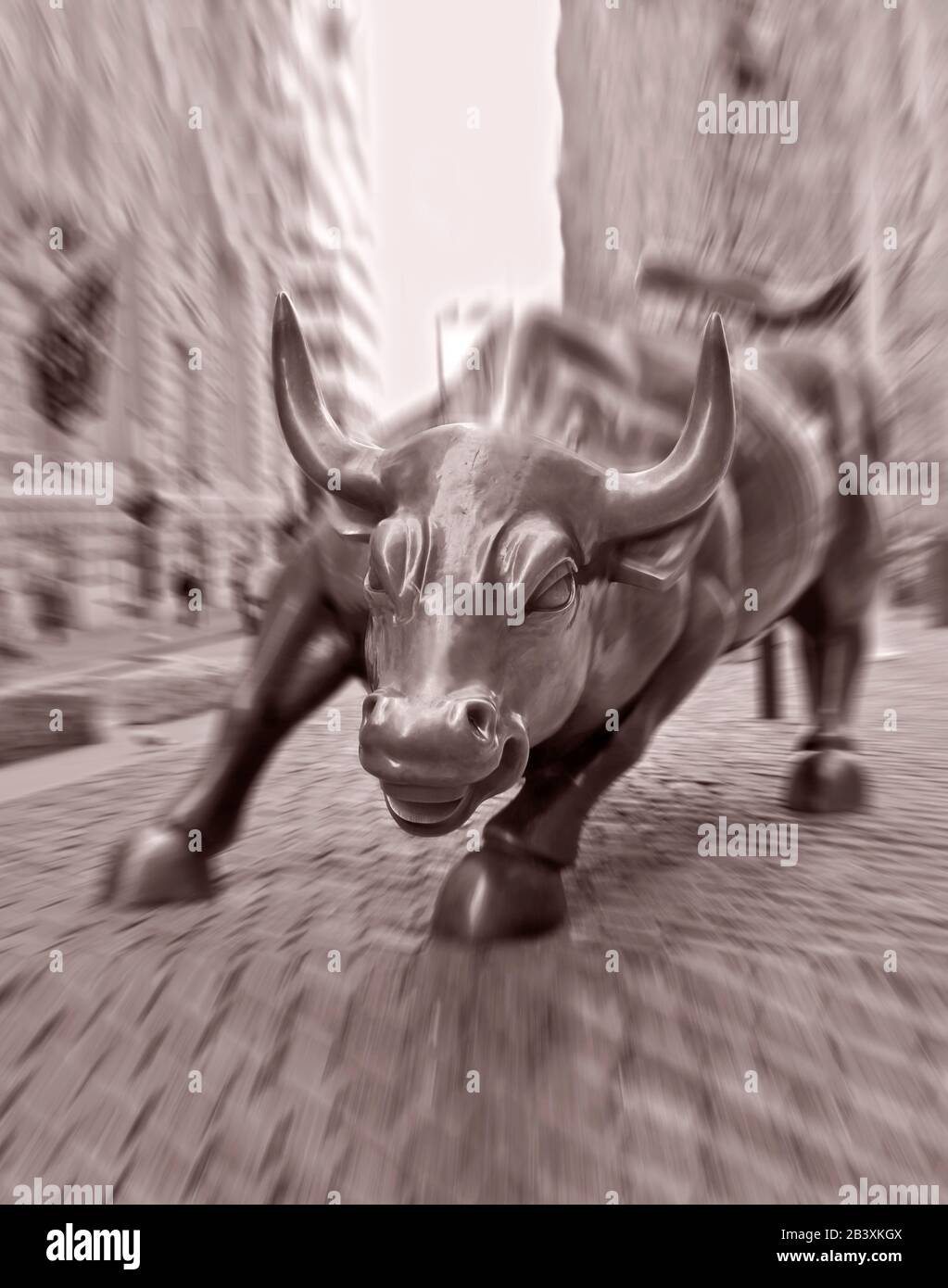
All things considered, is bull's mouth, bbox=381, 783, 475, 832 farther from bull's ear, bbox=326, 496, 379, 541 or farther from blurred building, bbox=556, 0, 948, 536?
blurred building, bbox=556, 0, 948, 536

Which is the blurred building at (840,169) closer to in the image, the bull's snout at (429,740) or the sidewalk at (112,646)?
the sidewalk at (112,646)

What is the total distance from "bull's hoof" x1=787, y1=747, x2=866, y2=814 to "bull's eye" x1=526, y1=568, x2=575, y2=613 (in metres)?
1.40

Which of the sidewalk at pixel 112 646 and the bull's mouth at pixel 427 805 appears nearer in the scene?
the bull's mouth at pixel 427 805

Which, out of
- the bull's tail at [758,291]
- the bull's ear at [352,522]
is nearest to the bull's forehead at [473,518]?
the bull's ear at [352,522]

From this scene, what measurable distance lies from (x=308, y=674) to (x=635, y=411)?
0.84 meters

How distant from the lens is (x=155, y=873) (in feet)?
6.07

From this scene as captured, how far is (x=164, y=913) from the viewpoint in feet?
5.89

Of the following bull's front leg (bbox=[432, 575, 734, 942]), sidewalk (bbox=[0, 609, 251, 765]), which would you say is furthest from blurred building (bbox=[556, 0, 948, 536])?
bull's front leg (bbox=[432, 575, 734, 942])

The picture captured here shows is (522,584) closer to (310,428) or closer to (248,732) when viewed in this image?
(310,428)

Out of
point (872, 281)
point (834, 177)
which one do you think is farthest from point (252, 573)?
point (834, 177)

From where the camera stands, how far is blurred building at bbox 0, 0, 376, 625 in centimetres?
666

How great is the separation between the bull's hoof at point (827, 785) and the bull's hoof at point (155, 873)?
5.23ft

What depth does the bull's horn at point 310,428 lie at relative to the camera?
157cm

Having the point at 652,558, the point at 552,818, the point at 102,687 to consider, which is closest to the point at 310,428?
the point at 652,558
